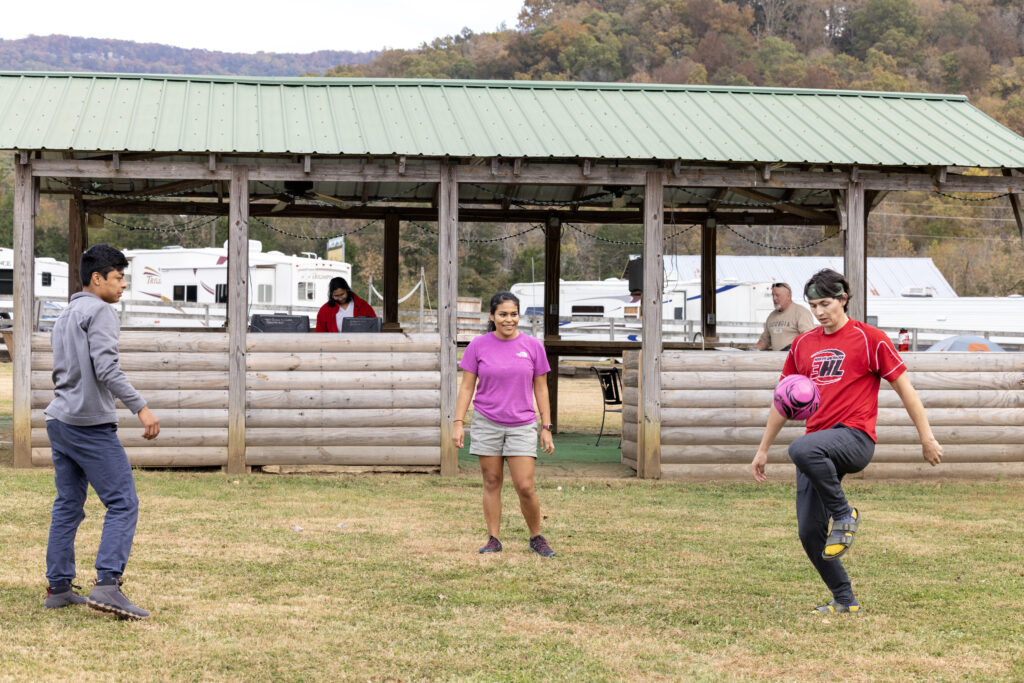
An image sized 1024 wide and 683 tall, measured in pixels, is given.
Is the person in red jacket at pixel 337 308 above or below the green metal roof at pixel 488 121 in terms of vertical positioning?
below

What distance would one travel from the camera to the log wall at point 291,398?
35.0ft

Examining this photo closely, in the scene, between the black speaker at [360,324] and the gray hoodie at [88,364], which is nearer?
the gray hoodie at [88,364]

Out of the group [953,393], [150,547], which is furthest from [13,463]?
[953,393]

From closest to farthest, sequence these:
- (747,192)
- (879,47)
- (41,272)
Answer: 1. (747,192)
2. (41,272)
3. (879,47)

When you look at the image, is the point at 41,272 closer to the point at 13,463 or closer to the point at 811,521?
the point at 13,463

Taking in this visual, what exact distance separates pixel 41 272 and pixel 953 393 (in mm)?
23759

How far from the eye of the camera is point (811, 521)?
17.4ft

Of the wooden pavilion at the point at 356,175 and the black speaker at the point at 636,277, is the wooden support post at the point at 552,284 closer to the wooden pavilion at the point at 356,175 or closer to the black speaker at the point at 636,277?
the black speaker at the point at 636,277

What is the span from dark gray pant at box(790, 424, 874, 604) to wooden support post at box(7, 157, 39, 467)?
301 inches

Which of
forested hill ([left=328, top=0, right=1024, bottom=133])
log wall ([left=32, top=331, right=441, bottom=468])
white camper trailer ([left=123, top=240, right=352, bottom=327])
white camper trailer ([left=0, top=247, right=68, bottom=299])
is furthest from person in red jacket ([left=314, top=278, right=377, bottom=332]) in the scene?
forested hill ([left=328, top=0, right=1024, bottom=133])

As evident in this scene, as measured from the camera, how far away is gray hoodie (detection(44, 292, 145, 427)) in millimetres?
5191

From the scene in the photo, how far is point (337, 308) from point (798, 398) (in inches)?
323

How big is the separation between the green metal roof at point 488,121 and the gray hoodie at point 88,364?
5259 millimetres

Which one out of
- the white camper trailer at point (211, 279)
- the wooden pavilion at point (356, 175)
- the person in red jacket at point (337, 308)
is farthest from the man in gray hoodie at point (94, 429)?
the white camper trailer at point (211, 279)
